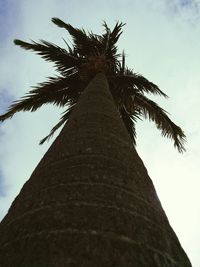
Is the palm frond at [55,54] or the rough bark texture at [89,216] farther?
the palm frond at [55,54]

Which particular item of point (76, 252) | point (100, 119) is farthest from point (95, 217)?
point (100, 119)

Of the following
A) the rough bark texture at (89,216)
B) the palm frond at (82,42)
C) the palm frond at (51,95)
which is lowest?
the rough bark texture at (89,216)

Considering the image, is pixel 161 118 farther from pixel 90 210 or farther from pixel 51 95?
pixel 90 210

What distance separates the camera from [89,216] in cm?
161

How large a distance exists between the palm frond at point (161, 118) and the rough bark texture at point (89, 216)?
4.61 meters

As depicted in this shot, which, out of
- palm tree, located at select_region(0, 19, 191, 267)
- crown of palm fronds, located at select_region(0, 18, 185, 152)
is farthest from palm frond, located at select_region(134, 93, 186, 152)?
palm tree, located at select_region(0, 19, 191, 267)

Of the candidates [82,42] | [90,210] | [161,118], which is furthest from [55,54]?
[90,210]

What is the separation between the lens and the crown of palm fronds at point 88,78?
6.43 metres

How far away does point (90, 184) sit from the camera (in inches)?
75.5

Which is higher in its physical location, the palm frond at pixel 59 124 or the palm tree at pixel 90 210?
the palm frond at pixel 59 124

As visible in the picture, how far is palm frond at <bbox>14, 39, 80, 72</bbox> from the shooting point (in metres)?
6.73

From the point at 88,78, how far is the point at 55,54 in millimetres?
1152

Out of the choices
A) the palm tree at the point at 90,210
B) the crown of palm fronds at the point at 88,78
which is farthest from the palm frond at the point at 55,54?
the palm tree at the point at 90,210

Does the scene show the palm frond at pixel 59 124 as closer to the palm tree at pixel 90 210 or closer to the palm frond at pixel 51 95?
the palm frond at pixel 51 95
